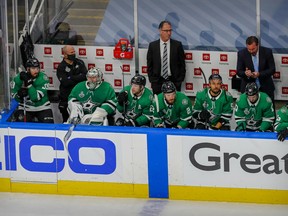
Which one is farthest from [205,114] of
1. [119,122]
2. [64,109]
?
[64,109]

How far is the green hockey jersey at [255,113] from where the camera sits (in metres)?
13.8

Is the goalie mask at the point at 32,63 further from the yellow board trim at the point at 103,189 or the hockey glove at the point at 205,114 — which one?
the hockey glove at the point at 205,114

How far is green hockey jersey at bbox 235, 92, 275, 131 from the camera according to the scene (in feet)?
45.4

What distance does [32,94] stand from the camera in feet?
48.6

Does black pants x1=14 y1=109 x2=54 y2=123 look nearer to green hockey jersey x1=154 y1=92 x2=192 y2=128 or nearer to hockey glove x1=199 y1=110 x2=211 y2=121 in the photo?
green hockey jersey x1=154 y1=92 x2=192 y2=128

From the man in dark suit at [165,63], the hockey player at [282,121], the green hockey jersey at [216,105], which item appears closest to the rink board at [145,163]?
the hockey player at [282,121]

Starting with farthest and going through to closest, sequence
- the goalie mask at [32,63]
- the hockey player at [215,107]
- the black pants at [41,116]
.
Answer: the black pants at [41,116], the goalie mask at [32,63], the hockey player at [215,107]

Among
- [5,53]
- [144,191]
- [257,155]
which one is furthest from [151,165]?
[5,53]

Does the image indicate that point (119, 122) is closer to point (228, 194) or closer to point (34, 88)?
point (34, 88)

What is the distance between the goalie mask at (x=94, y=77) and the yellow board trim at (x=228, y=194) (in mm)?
1818

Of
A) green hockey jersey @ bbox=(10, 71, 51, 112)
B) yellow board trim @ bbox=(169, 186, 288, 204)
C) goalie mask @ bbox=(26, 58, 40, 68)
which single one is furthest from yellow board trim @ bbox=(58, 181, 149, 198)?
goalie mask @ bbox=(26, 58, 40, 68)

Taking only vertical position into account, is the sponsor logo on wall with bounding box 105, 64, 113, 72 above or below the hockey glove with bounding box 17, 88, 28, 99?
above

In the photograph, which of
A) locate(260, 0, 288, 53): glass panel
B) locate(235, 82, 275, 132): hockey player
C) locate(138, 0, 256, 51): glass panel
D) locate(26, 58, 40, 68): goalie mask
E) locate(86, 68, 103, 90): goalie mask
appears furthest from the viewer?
locate(138, 0, 256, 51): glass panel

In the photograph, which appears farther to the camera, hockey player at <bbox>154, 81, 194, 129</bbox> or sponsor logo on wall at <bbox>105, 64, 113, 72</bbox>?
sponsor logo on wall at <bbox>105, 64, 113, 72</bbox>
